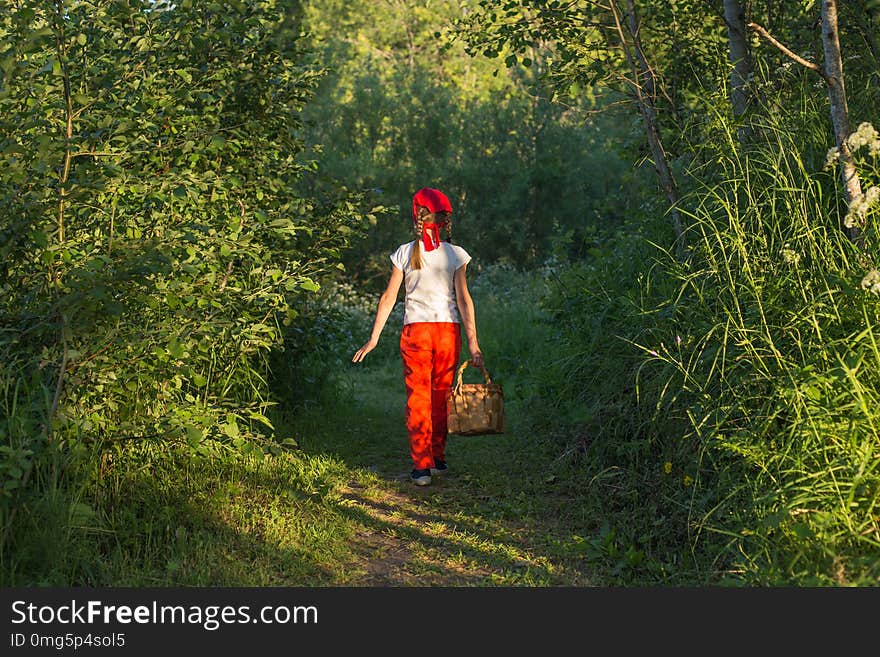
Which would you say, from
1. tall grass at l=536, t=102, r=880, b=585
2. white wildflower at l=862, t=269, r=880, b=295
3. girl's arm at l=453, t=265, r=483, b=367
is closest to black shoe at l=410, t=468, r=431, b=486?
girl's arm at l=453, t=265, r=483, b=367

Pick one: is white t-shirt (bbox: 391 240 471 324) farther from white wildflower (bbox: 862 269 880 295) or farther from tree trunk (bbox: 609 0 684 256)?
white wildflower (bbox: 862 269 880 295)

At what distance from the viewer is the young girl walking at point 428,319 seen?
7.50 meters

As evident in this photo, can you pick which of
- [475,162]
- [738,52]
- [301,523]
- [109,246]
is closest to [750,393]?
[301,523]

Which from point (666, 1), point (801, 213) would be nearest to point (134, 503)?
point (801, 213)

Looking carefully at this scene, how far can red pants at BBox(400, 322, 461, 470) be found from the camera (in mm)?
7492

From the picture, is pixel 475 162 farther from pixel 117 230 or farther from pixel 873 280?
pixel 873 280

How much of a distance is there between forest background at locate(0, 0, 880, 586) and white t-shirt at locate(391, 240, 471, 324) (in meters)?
0.61

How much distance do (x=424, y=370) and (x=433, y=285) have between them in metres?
0.62

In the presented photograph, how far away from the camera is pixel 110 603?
14.6ft

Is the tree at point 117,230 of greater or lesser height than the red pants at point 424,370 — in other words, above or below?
above

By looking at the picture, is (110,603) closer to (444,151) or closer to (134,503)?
(134,503)

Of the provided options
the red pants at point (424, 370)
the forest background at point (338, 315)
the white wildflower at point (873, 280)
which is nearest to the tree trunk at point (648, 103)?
the forest background at point (338, 315)

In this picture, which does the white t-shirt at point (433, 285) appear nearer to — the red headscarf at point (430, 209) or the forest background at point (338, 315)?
the red headscarf at point (430, 209)

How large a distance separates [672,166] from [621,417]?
2719mm
